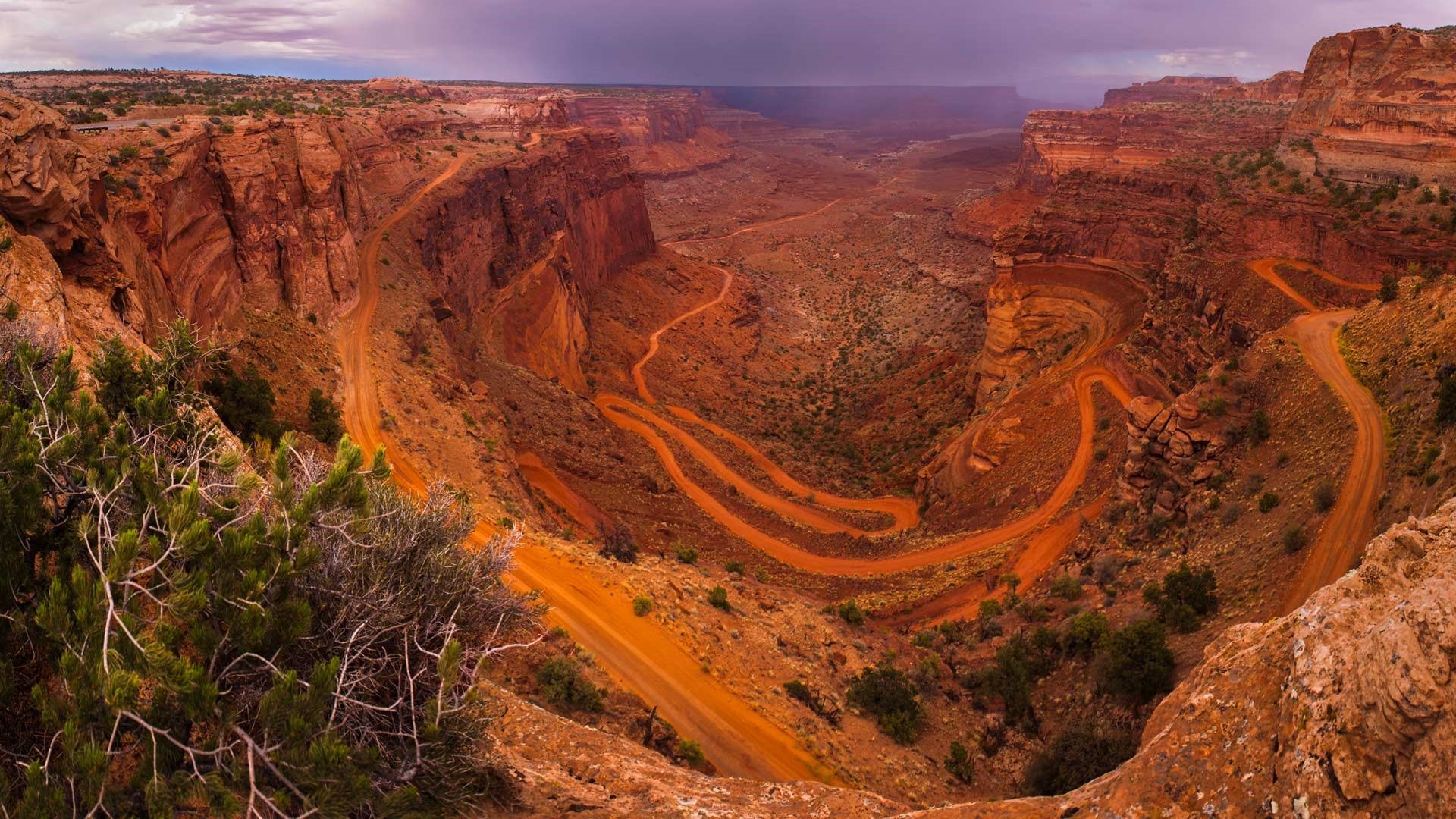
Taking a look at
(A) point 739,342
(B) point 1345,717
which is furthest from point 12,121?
(A) point 739,342

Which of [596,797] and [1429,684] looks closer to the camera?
[1429,684]

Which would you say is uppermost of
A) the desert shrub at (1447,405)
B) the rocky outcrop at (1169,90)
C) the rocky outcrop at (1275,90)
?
the rocky outcrop at (1169,90)

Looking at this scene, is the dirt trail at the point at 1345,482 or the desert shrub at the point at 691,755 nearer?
the desert shrub at the point at 691,755

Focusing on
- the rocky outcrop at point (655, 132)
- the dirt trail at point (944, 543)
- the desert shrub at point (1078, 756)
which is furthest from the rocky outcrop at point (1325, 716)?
the rocky outcrop at point (655, 132)

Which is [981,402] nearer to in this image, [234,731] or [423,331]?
[423,331]

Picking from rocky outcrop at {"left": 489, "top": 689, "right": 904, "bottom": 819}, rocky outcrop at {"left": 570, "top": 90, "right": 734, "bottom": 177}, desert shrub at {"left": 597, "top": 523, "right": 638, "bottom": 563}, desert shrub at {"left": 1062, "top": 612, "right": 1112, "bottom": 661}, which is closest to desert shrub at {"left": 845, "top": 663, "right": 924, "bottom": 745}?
desert shrub at {"left": 1062, "top": 612, "right": 1112, "bottom": 661}

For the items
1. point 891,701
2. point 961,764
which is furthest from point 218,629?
point 961,764

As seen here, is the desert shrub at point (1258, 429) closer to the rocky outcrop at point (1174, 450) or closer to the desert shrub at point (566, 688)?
the rocky outcrop at point (1174, 450)

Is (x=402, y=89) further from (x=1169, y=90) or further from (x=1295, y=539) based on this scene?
(x=1169, y=90)
